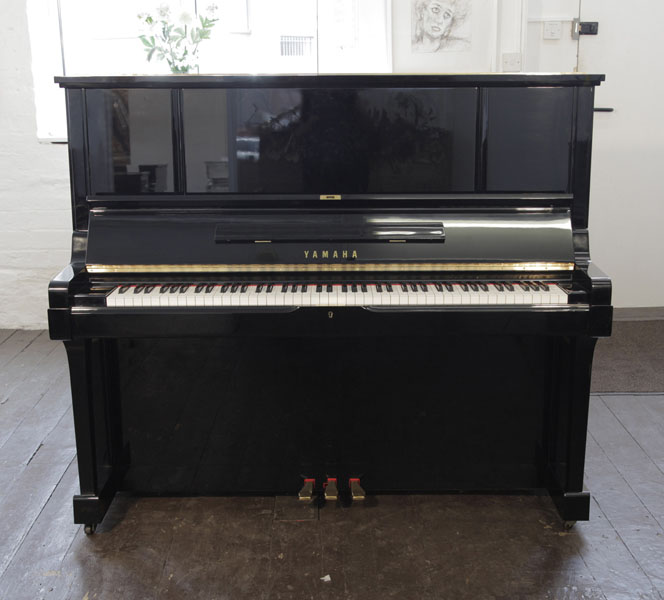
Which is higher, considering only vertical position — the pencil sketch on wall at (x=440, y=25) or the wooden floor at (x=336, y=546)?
the pencil sketch on wall at (x=440, y=25)

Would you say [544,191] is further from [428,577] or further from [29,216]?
[29,216]

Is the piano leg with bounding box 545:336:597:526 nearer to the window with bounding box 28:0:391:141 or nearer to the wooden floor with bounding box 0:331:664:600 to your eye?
the wooden floor with bounding box 0:331:664:600

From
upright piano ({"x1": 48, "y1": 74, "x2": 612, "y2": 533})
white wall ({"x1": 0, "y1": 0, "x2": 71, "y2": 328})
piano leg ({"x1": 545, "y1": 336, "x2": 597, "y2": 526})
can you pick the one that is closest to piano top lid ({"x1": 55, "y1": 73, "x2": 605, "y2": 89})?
upright piano ({"x1": 48, "y1": 74, "x2": 612, "y2": 533})

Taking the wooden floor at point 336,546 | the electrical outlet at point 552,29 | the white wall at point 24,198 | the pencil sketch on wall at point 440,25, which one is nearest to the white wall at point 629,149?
the electrical outlet at point 552,29

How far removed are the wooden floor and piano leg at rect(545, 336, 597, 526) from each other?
87mm

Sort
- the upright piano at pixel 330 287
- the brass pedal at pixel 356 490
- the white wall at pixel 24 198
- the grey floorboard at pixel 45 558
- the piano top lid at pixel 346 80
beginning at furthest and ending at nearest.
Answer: the white wall at pixel 24 198
the brass pedal at pixel 356 490
the piano top lid at pixel 346 80
the upright piano at pixel 330 287
the grey floorboard at pixel 45 558

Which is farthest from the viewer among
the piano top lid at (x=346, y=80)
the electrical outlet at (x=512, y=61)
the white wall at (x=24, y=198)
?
the white wall at (x=24, y=198)

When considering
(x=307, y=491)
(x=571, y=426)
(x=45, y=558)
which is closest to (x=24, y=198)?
(x=45, y=558)

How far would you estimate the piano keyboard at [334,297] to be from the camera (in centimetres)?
212

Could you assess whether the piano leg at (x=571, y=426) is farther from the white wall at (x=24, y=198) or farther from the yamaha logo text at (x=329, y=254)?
the white wall at (x=24, y=198)

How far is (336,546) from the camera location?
222cm

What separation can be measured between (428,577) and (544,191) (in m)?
1.19

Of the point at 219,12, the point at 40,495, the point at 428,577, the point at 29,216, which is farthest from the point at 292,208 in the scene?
the point at 29,216

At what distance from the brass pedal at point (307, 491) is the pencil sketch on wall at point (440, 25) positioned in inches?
109
